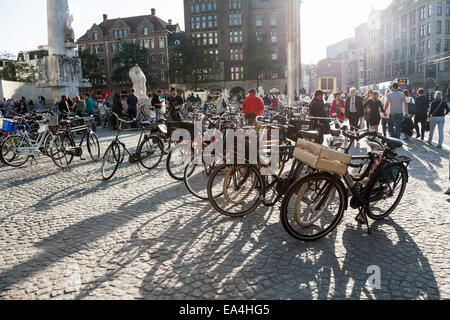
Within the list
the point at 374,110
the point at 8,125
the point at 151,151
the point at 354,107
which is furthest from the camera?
the point at 354,107

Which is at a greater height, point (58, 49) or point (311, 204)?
point (58, 49)

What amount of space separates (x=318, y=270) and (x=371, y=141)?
89.3 inches

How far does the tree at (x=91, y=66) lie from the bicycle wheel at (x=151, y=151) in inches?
2622

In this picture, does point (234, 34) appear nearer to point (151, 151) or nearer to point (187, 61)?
point (187, 61)

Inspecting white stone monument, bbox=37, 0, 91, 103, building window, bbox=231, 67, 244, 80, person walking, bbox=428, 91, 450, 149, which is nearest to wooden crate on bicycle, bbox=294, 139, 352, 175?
person walking, bbox=428, 91, 450, 149

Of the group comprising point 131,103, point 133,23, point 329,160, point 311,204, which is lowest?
point 311,204

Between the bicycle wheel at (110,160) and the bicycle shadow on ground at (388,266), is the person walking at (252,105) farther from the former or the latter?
the bicycle shadow on ground at (388,266)

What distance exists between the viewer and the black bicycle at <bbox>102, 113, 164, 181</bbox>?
769cm

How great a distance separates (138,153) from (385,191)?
5.08m

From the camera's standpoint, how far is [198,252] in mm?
3998

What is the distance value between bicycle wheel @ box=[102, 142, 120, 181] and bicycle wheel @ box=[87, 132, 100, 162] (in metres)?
2.25

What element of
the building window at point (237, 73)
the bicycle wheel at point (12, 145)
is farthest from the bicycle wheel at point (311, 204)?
the building window at point (237, 73)

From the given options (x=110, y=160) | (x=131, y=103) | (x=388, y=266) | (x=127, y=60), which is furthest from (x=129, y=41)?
(x=388, y=266)
